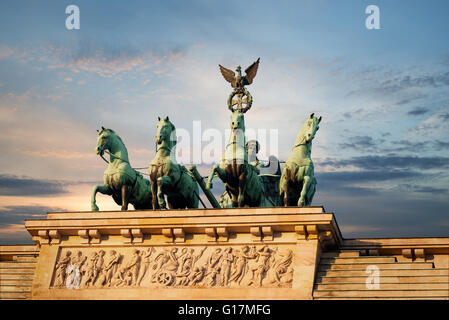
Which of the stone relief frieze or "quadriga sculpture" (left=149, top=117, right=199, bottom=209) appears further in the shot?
"quadriga sculpture" (left=149, top=117, right=199, bottom=209)

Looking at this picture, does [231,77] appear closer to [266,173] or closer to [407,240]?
[266,173]

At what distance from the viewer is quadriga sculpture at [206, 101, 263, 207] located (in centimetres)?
2097

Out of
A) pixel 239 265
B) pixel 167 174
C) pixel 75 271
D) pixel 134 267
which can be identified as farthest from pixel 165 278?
pixel 167 174

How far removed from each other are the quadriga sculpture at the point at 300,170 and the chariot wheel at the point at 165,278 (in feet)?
11.6

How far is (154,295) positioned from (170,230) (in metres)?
1.57

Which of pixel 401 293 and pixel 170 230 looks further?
pixel 170 230

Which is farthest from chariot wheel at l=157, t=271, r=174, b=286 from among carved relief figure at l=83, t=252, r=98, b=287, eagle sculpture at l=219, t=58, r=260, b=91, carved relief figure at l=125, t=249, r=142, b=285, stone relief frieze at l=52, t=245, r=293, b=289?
eagle sculpture at l=219, t=58, r=260, b=91

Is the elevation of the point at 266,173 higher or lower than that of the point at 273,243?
higher

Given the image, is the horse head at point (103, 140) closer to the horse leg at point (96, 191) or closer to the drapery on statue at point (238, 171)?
the horse leg at point (96, 191)

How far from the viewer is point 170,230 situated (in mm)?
19281

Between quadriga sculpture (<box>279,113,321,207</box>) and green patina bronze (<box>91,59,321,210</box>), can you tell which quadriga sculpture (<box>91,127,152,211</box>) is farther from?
quadriga sculpture (<box>279,113,321,207</box>)

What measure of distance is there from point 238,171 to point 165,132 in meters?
2.21
